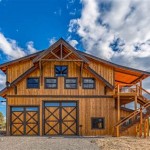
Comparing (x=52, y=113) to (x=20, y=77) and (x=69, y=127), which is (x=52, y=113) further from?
(x=20, y=77)

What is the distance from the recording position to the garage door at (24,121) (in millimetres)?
19625

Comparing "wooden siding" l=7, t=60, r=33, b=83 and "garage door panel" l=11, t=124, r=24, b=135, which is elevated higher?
"wooden siding" l=7, t=60, r=33, b=83

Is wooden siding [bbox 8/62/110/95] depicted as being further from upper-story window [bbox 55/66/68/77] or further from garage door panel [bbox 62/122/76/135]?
garage door panel [bbox 62/122/76/135]

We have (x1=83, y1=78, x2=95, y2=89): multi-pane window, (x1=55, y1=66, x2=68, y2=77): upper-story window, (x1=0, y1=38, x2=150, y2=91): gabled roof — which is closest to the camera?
(x1=0, y1=38, x2=150, y2=91): gabled roof

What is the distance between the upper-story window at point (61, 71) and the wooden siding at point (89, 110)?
217 centimetres

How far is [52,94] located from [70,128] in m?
3.25

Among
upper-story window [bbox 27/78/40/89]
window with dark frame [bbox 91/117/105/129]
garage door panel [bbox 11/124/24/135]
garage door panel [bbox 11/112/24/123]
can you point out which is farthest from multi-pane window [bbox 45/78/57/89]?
window with dark frame [bbox 91/117/105/129]

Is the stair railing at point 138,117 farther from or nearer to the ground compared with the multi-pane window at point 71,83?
nearer to the ground

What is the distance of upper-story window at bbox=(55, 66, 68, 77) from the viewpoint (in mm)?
Answer: 20312

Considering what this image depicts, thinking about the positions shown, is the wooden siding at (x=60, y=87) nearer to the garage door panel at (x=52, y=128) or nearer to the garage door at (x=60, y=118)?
the garage door at (x=60, y=118)

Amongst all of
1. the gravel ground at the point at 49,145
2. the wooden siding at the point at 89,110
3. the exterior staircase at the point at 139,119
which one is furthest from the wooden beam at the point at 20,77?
the exterior staircase at the point at 139,119

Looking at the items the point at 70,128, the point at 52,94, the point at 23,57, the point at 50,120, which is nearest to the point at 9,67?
the point at 23,57

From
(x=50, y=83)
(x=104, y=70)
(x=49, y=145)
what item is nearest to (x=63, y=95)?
(x=50, y=83)

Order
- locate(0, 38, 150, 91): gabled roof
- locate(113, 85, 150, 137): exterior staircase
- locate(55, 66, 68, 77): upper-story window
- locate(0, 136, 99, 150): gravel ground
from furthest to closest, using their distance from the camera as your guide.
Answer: locate(55, 66, 68, 77): upper-story window < locate(0, 38, 150, 91): gabled roof < locate(113, 85, 150, 137): exterior staircase < locate(0, 136, 99, 150): gravel ground
